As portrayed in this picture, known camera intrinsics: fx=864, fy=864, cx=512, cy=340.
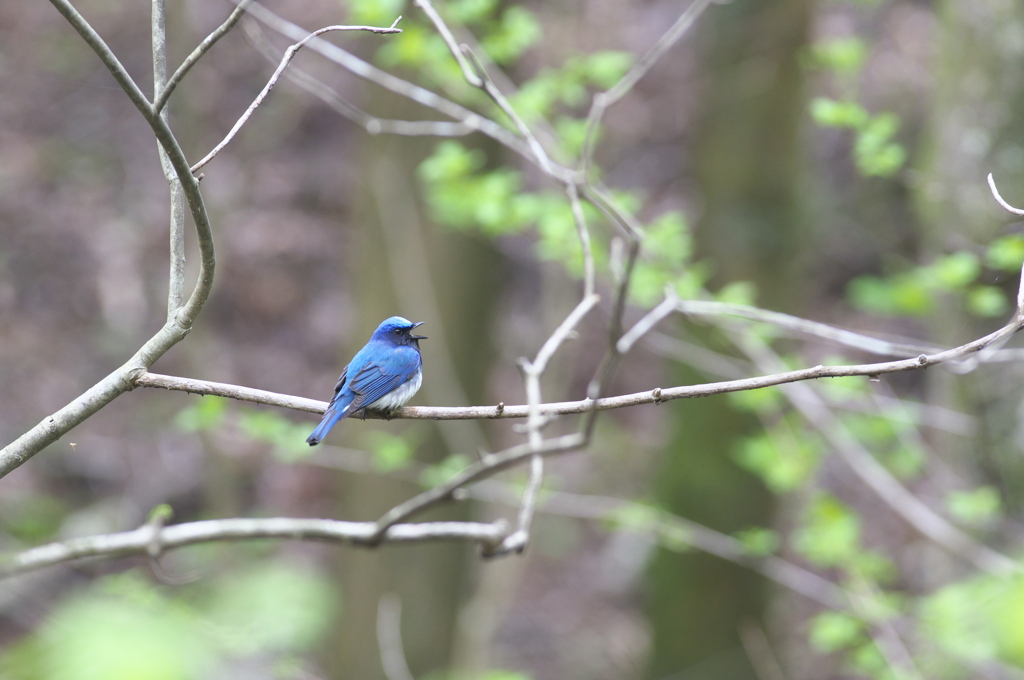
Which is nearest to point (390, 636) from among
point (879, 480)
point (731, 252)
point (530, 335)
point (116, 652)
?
point (879, 480)

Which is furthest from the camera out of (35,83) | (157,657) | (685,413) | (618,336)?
(35,83)

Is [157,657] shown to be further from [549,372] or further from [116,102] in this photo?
[116,102]

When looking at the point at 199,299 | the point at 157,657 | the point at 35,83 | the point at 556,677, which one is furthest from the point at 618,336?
the point at 35,83

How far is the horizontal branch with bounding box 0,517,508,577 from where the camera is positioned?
2.72 m

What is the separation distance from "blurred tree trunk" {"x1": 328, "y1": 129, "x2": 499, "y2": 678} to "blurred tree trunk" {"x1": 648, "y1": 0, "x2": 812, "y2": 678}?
179 centimetres

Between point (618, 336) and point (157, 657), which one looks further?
point (618, 336)

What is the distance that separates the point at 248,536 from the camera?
2.82 m

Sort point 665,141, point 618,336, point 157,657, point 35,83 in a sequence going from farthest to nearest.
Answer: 1. point 665,141
2. point 35,83
3. point 618,336
4. point 157,657

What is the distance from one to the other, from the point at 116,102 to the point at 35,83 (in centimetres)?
108

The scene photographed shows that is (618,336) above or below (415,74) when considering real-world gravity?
below

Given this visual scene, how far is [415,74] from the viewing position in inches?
261

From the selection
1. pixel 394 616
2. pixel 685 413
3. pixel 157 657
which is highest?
pixel 685 413

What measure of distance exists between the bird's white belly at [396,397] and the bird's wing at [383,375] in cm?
2

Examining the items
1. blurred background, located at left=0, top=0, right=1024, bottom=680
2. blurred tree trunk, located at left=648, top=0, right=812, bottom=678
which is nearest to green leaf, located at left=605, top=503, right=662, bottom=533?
blurred background, located at left=0, top=0, right=1024, bottom=680
